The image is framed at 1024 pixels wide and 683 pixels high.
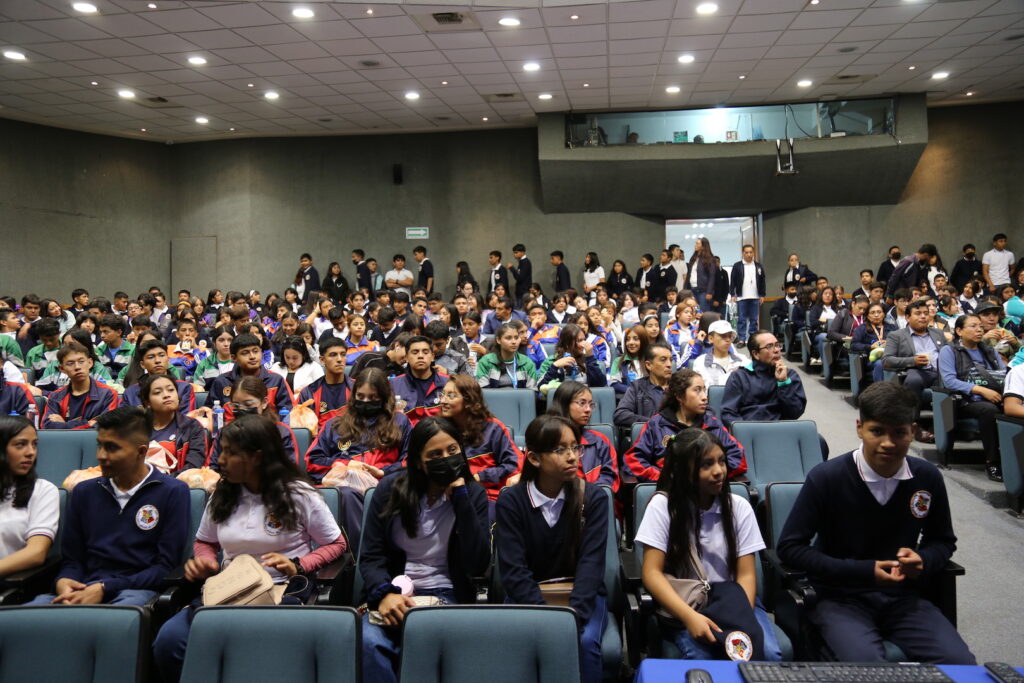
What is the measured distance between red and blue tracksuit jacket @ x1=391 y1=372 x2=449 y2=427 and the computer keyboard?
276cm

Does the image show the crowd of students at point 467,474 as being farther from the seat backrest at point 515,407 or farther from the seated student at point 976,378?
the seat backrest at point 515,407

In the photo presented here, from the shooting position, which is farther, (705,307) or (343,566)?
(705,307)

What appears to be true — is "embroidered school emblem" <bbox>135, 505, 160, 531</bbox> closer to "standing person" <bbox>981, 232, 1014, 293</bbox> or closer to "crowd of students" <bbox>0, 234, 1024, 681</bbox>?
"crowd of students" <bbox>0, 234, 1024, 681</bbox>

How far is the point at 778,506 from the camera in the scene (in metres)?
2.82

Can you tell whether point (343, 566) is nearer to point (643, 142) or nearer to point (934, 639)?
point (934, 639)

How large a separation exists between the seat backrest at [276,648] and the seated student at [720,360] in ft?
13.0

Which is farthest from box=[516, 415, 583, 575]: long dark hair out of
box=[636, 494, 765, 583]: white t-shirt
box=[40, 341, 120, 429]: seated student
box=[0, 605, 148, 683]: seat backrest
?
box=[40, 341, 120, 429]: seated student

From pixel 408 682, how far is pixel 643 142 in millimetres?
11641

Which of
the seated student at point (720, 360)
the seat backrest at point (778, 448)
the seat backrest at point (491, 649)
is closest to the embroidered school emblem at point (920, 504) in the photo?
the seat backrest at point (491, 649)

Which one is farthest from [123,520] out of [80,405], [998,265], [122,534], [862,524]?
[998,265]

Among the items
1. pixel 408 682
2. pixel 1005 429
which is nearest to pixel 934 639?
pixel 408 682

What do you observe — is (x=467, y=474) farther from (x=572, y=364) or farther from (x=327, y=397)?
(x=572, y=364)

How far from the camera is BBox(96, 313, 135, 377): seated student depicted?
6.50 m

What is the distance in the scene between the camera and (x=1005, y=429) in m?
4.43
